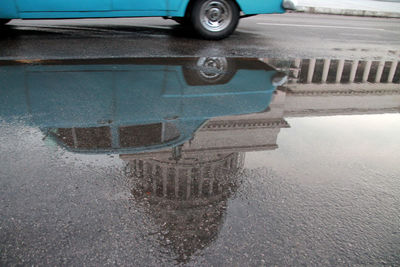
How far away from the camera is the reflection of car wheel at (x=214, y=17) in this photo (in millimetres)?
7258

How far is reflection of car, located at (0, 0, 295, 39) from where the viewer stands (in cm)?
648

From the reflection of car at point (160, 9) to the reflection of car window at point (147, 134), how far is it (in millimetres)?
4562

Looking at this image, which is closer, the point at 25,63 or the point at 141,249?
the point at 141,249

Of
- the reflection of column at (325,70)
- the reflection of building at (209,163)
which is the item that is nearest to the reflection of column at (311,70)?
the reflection of column at (325,70)

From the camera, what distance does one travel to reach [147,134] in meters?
3.11

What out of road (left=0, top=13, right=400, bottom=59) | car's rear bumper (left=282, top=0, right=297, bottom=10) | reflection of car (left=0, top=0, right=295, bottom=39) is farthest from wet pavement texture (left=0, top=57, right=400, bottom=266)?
car's rear bumper (left=282, top=0, right=297, bottom=10)

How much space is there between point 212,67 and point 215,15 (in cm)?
267

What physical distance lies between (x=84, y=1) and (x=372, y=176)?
6.20m

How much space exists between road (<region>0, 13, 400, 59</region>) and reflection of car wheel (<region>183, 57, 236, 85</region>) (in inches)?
22.8

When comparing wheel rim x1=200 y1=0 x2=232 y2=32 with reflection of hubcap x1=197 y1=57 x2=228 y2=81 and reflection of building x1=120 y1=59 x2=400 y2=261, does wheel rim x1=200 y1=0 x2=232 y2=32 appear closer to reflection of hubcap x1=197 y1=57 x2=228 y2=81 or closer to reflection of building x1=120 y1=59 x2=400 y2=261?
reflection of hubcap x1=197 y1=57 x2=228 y2=81

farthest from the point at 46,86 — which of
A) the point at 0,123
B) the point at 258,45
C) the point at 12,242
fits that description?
the point at 258,45

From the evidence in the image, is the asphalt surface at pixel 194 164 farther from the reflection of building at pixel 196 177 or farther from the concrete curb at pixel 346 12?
the concrete curb at pixel 346 12

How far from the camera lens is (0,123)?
327 centimetres

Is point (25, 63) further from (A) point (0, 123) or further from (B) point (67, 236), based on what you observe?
(B) point (67, 236)
